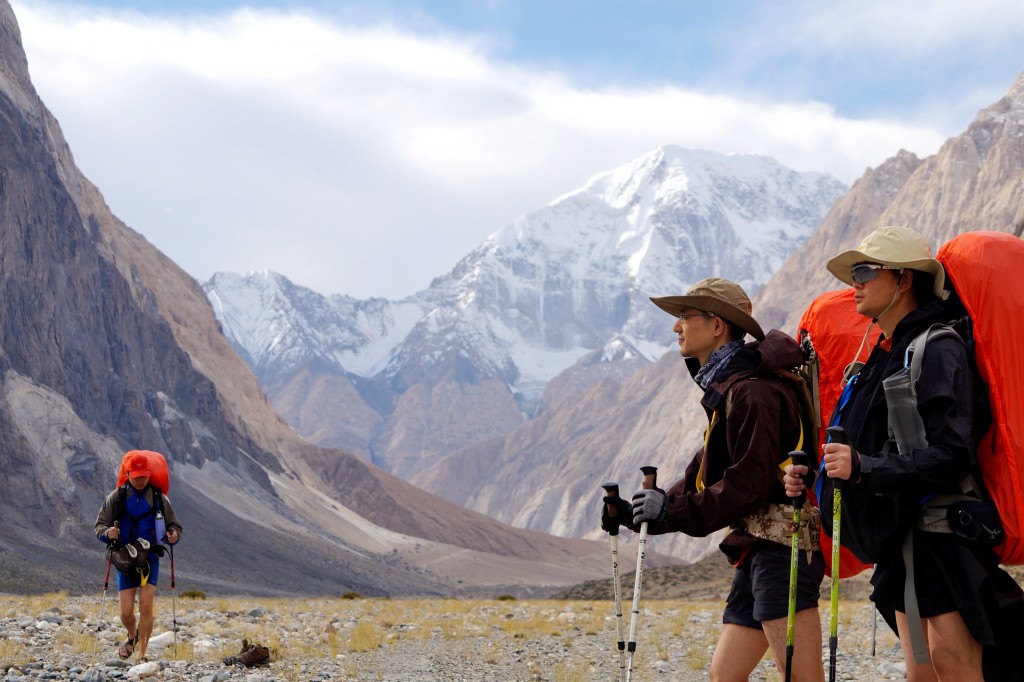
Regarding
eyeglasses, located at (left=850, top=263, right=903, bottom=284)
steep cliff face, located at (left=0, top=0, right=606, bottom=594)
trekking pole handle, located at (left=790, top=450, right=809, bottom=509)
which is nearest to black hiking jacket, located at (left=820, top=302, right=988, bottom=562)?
trekking pole handle, located at (left=790, top=450, right=809, bottom=509)

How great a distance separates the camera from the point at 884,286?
4688 millimetres

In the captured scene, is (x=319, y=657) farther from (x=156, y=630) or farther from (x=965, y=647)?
(x=965, y=647)

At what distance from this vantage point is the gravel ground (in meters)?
10.2

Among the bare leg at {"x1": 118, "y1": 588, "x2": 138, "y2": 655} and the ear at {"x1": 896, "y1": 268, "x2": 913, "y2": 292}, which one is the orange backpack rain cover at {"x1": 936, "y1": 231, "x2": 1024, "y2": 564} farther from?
the bare leg at {"x1": 118, "y1": 588, "x2": 138, "y2": 655}

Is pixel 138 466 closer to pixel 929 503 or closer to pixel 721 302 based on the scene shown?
pixel 721 302

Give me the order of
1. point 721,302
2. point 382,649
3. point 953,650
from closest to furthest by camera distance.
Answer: point 953,650, point 721,302, point 382,649

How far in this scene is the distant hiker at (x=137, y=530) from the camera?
10430mm

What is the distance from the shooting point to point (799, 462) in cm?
454

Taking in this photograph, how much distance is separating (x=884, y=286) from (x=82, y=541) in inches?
2898

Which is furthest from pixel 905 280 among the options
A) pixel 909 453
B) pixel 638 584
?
pixel 638 584

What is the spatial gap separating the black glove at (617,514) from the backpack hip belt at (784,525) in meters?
0.61

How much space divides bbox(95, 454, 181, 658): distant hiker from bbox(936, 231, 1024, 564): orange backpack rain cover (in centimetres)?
783

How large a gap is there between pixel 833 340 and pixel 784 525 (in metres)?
1.00

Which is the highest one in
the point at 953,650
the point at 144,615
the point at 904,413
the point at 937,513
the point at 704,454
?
the point at 904,413
